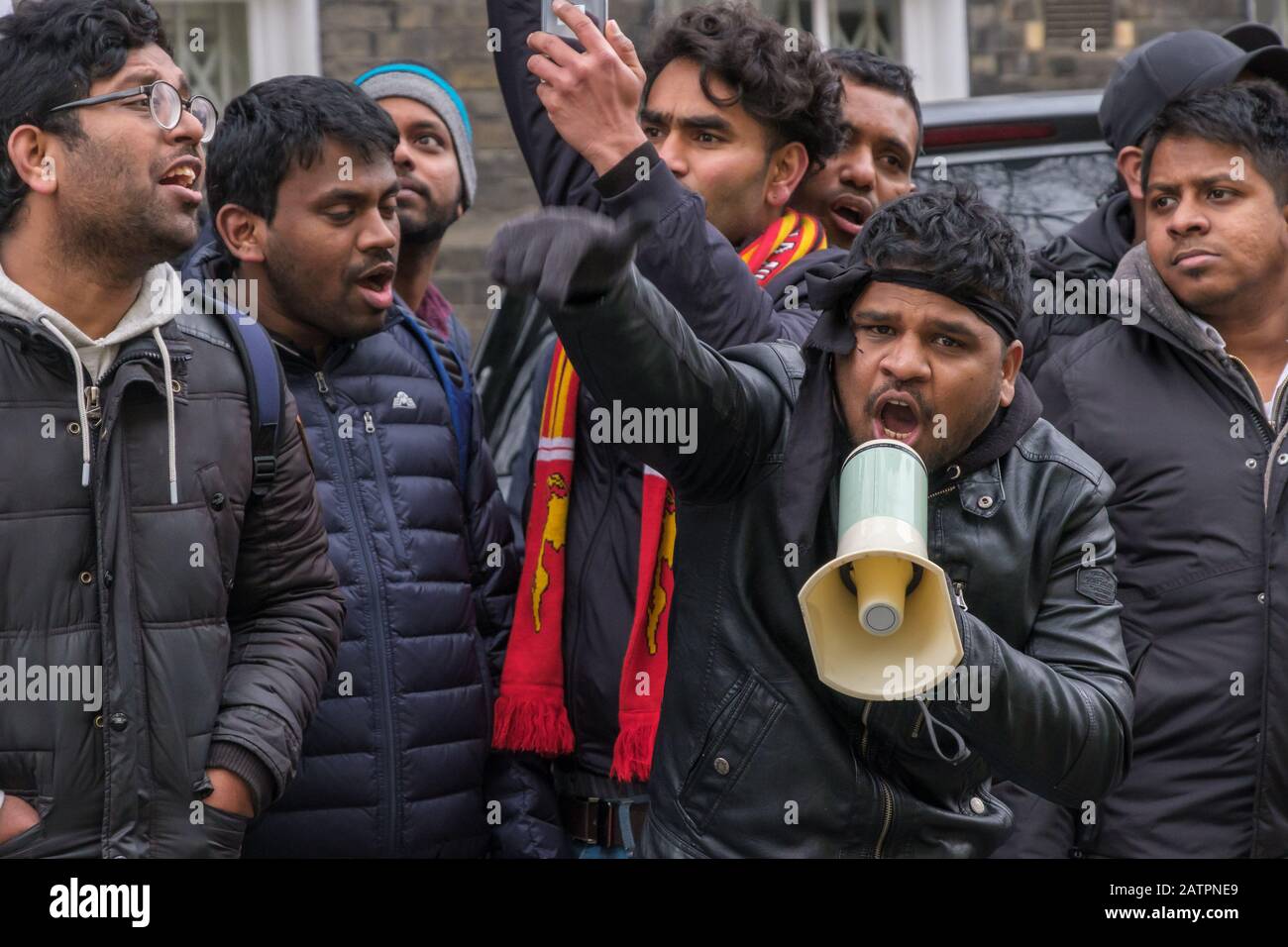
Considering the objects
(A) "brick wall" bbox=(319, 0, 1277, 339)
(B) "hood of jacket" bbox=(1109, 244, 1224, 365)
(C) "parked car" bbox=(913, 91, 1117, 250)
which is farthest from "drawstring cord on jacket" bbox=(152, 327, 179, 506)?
(A) "brick wall" bbox=(319, 0, 1277, 339)

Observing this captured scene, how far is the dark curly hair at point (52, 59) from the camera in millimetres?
3527

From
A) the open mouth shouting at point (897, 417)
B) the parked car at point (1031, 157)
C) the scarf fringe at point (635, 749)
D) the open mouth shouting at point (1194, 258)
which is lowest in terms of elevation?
the scarf fringe at point (635, 749)

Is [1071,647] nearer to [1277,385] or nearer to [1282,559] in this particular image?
[1282,559]

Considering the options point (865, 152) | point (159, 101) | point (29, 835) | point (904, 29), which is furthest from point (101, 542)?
point (904, 29)

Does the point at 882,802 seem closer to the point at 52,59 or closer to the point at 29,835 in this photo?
the point at 29,835

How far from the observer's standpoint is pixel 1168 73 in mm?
4613

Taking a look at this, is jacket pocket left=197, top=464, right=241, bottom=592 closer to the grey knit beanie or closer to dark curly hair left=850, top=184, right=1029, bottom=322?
dark curly hair left=850, top=184, right=1029, bottom=322

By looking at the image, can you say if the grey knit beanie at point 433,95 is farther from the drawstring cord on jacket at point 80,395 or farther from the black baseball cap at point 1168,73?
the drawstring cord on jacket at point 80,395

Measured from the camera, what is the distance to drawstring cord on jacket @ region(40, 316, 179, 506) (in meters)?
3.32

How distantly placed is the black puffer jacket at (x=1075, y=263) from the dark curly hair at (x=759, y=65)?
0.64 m

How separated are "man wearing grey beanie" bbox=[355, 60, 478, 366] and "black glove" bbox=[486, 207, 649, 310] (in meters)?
1.99

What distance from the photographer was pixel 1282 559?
4055 millimetres

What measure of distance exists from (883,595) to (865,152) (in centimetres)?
216

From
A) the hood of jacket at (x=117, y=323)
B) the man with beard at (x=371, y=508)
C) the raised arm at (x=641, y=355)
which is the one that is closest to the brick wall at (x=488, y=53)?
the man with beard at (x=371, y=508)
